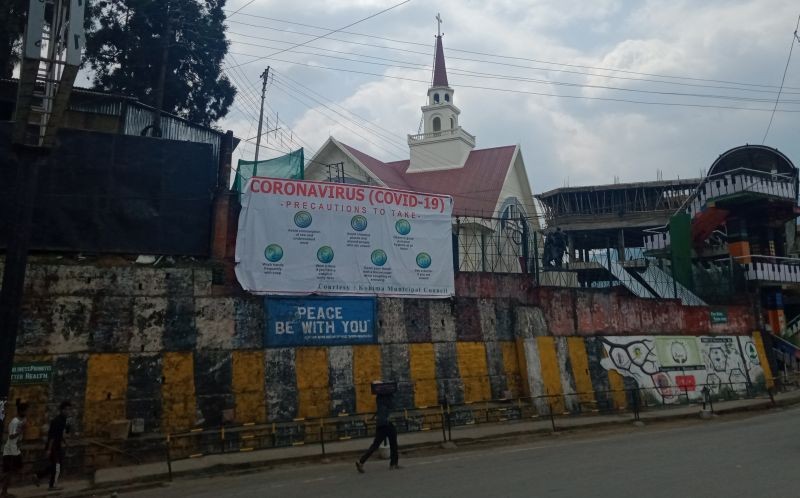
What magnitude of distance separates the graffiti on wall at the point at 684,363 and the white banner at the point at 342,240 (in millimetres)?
7137

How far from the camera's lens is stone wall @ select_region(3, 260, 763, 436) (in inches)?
537

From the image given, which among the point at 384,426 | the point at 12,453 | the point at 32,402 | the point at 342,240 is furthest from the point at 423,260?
the point at 12,453

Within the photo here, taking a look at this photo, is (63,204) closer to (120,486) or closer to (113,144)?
(113,144)

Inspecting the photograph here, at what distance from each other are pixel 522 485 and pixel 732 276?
24240 mm

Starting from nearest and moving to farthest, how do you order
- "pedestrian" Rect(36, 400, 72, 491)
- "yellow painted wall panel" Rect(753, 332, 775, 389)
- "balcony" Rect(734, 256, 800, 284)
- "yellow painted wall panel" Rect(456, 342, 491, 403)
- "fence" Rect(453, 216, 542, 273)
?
"pedestrian" Rect(36, 400, 72, 491) → "yellow painted wall panel" Rect(456, 342, 491, 403) → "fence" Rect(453, 216, 542, 273) → "yellow painted wall panel" Rect(753, 332, 775, 389) → "balcony" Rect(734, 256, 800, 284)

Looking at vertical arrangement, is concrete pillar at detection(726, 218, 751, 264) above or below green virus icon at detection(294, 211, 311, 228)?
above

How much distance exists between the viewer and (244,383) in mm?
15000

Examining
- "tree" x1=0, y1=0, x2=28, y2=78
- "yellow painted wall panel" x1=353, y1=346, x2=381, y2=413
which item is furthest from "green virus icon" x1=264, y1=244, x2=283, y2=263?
"tree" x1=0, y1=0, x2=28, y2=78

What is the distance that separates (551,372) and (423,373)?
14.4ft

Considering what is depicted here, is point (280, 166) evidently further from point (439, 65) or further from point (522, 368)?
point (439, 65)

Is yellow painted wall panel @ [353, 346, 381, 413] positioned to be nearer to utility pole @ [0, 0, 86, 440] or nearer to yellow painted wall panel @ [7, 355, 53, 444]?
yellow painted wall panel @ [7, 355, 53, 444]

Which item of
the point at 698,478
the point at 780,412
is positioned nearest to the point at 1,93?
the point at 698,478

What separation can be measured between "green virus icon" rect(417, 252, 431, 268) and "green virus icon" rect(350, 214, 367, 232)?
6.18ft

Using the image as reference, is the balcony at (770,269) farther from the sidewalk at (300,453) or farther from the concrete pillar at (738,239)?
the sidewalk at (300,453)
